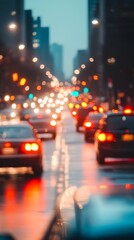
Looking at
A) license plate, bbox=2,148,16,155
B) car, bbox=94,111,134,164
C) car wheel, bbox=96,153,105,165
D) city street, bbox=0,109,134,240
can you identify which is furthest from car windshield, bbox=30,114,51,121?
license plate, bbox=2,148,16,155

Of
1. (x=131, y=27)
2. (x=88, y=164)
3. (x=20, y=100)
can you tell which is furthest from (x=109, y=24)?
(x=88, y=164)

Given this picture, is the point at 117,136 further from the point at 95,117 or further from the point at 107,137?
the point at 95,117

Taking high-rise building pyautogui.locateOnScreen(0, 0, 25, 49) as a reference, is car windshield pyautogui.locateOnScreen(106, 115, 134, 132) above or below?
below

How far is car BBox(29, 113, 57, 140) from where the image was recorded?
50781mm

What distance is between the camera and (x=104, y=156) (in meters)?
27.7

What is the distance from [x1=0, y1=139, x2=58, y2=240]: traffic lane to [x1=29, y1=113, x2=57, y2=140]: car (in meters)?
22.9

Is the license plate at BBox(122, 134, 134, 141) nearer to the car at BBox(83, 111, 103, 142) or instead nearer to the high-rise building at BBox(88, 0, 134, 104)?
the car at BBox(83, 111, 103, 142)

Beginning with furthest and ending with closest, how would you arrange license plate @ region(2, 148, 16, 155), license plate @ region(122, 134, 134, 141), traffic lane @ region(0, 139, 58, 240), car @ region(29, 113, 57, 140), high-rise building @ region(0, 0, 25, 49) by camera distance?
high-rise building @ region(0, 0, 25, 49) < car @ region(29, 113, 57, 140) < license plate @ region(122, 134, 134, 141) < license plate @ region(2, 148, 16, 155) < traffic lane @ region(0, 139, 58, 240)

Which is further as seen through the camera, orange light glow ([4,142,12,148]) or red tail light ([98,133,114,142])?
red tail light ([98,133,114,142])

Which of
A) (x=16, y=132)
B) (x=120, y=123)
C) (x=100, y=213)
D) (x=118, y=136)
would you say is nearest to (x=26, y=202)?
(x=16, y=132)

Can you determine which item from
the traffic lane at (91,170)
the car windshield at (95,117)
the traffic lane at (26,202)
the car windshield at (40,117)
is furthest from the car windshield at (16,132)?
the car windshield at (40,117)

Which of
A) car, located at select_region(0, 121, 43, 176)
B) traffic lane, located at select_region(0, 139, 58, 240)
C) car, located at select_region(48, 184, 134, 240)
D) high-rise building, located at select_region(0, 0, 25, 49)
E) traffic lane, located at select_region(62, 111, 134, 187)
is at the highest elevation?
high-rise building, located at select_region(0, 0, 25, 49)

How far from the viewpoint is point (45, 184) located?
71.5ft

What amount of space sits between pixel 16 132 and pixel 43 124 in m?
26.2
